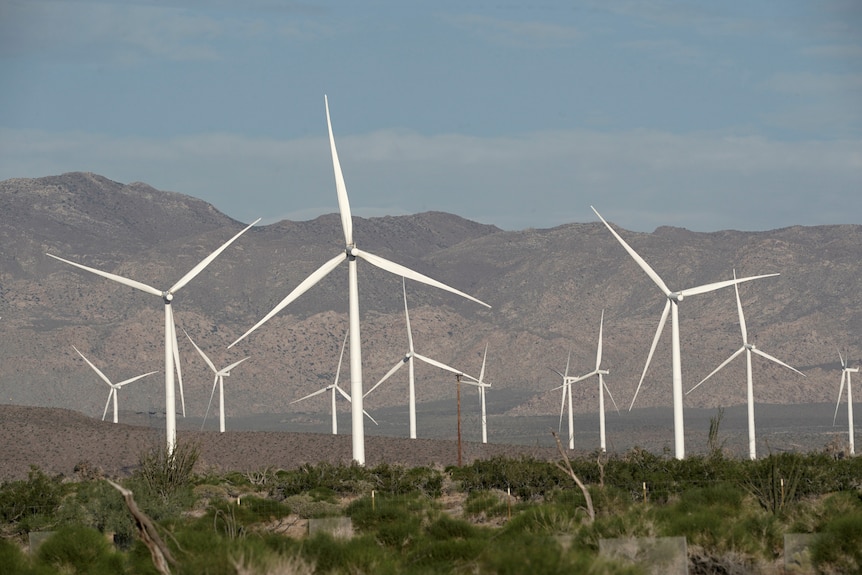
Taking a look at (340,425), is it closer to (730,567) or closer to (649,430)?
(649,430)

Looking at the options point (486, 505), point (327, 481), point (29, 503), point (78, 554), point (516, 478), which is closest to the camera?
point (78, 554)

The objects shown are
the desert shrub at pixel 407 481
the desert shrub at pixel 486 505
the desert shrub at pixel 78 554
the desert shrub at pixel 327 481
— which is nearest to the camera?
the desert shrub at pixel 78 554

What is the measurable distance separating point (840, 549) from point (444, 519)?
10.0 metres

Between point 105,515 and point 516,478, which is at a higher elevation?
point 516,478

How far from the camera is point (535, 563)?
19844mm

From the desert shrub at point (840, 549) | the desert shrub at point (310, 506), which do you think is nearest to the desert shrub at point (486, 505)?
the desert shrub at point (310, 506)

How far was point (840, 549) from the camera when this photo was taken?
1067 inches

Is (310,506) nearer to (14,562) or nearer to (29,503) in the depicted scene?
(29,503)

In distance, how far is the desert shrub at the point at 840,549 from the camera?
26922 millimetres

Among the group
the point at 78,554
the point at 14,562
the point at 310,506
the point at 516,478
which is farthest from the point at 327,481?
the point at 14,562

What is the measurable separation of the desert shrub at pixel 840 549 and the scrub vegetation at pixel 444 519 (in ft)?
0.08

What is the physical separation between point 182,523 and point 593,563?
15971 mm

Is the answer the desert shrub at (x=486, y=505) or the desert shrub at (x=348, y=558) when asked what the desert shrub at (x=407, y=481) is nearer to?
the desert shrub at (x=486, y=505)

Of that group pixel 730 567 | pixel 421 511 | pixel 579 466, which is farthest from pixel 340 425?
pixel 730 567
